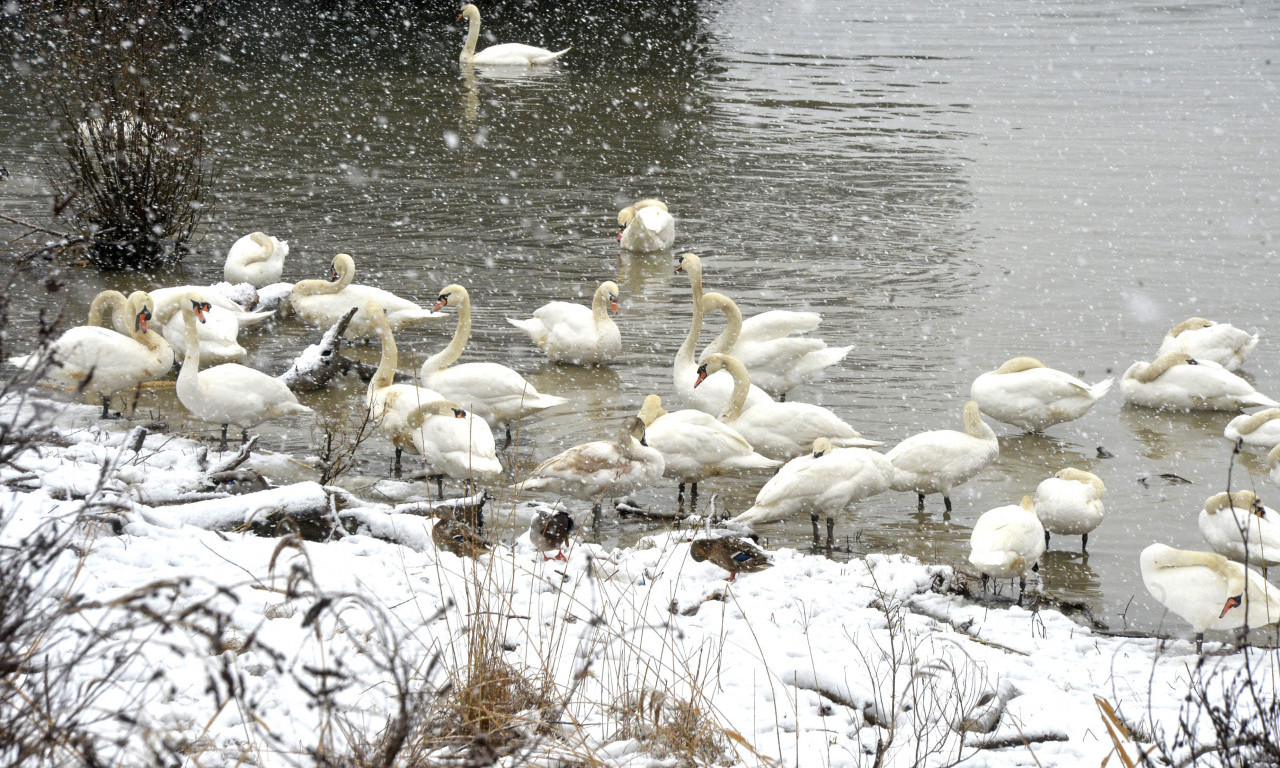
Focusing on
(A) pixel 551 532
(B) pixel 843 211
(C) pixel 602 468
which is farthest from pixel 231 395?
(B) pixel 843 211

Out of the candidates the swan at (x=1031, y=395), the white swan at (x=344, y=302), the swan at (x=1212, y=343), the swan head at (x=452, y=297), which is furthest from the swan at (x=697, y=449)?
the swan at (x=1212, y=343)

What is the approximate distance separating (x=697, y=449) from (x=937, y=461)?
1341mm

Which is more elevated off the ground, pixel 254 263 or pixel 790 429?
pixel 254 263

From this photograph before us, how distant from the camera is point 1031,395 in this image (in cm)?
806

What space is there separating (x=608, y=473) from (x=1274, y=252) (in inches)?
367

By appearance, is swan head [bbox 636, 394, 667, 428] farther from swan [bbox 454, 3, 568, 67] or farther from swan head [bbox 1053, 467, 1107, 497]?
swan [bbox 454, 3, 568, 67]

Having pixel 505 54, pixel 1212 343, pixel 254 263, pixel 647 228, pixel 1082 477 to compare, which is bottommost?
pixel 1082 477

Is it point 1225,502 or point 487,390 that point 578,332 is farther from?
point 1225,502

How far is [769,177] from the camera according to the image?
601 inches

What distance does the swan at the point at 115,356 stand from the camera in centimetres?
752

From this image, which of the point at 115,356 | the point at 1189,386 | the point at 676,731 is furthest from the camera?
the point at 1189,386

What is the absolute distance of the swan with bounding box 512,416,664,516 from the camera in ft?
21.4

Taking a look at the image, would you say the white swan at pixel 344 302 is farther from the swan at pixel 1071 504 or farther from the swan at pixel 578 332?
the swan at pixel 1071 504

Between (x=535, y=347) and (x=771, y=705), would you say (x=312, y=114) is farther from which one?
(x=771, y=705)
